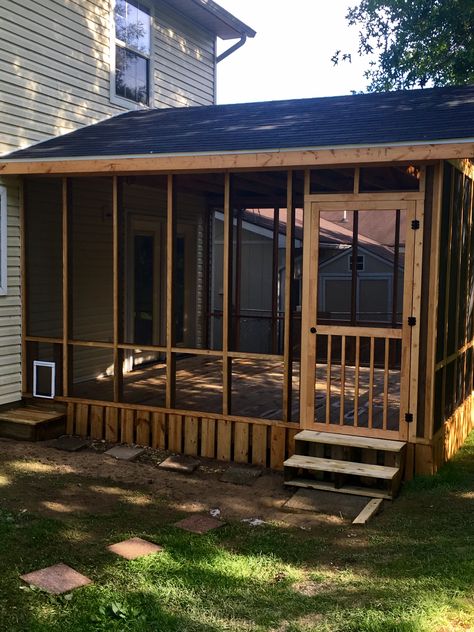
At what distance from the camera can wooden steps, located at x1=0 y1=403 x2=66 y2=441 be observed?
7527 mm

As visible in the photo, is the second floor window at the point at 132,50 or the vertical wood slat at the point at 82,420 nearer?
the vertical wood slat at the point at 82,420

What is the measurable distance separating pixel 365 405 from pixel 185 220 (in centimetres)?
512

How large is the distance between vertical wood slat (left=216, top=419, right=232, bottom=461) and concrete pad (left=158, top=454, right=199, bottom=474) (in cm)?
27

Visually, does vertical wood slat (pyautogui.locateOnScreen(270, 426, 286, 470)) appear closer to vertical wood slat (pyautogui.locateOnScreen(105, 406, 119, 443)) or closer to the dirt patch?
the dirt patch

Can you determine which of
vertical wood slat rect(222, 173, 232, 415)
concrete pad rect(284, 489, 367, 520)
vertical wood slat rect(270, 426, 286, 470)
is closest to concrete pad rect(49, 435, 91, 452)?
vertical wood slat rect(222, 173, 232, 415)

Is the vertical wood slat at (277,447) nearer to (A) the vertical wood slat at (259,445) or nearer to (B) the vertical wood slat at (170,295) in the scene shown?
(A) the vertical wood slat at (259,445)

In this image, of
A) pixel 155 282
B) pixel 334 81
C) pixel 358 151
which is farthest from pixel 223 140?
pixel 334 81

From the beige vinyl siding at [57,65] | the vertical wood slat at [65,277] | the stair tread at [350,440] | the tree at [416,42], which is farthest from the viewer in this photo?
the tree at [416,42]

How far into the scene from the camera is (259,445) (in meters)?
6.95

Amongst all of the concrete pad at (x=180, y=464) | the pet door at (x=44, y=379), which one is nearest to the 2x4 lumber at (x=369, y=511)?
the concrete pad at (x=180, y=464)

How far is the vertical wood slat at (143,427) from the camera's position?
7.50 metres

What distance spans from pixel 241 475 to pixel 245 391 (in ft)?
7.56

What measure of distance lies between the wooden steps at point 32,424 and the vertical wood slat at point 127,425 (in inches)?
29.8

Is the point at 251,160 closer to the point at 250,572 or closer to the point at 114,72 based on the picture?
the point at 250,572
